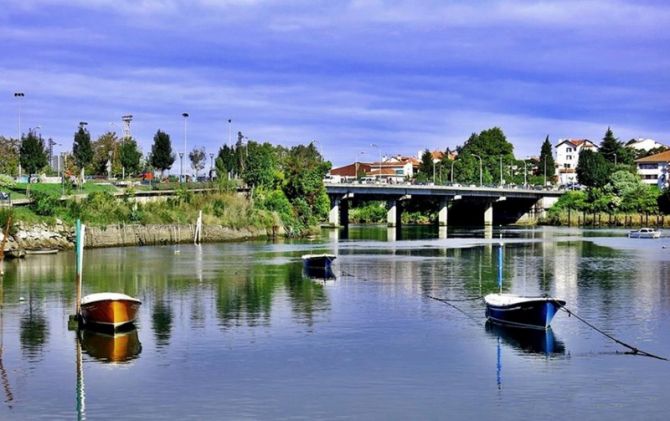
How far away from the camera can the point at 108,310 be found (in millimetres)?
48500

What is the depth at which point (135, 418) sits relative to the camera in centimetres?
3294

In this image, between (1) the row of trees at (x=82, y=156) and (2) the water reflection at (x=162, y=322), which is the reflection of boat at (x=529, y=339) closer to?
(2) the water reflection at (x=162, y=322)

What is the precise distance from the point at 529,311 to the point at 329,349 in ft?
37.8

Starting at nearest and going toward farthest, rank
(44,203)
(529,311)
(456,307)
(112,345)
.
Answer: (112,345)
(529,311)
(456,307)
(44,203)

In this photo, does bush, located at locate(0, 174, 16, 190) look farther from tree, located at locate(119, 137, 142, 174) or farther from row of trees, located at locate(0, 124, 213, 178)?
tree, located at locate(119, 137, 142, 174)

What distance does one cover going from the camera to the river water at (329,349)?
34812mm

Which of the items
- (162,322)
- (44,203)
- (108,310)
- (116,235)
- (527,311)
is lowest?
(162,322)

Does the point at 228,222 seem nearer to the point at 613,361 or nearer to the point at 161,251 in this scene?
the point at 161,251

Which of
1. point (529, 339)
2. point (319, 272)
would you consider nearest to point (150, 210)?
point (319, 272)

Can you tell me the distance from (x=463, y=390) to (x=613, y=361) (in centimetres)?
896

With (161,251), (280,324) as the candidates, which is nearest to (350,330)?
(280,324)

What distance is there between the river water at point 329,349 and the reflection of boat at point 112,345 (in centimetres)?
14

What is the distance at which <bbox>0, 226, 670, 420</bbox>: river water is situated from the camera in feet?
114

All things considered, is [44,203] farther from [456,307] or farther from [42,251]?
[456,307]
